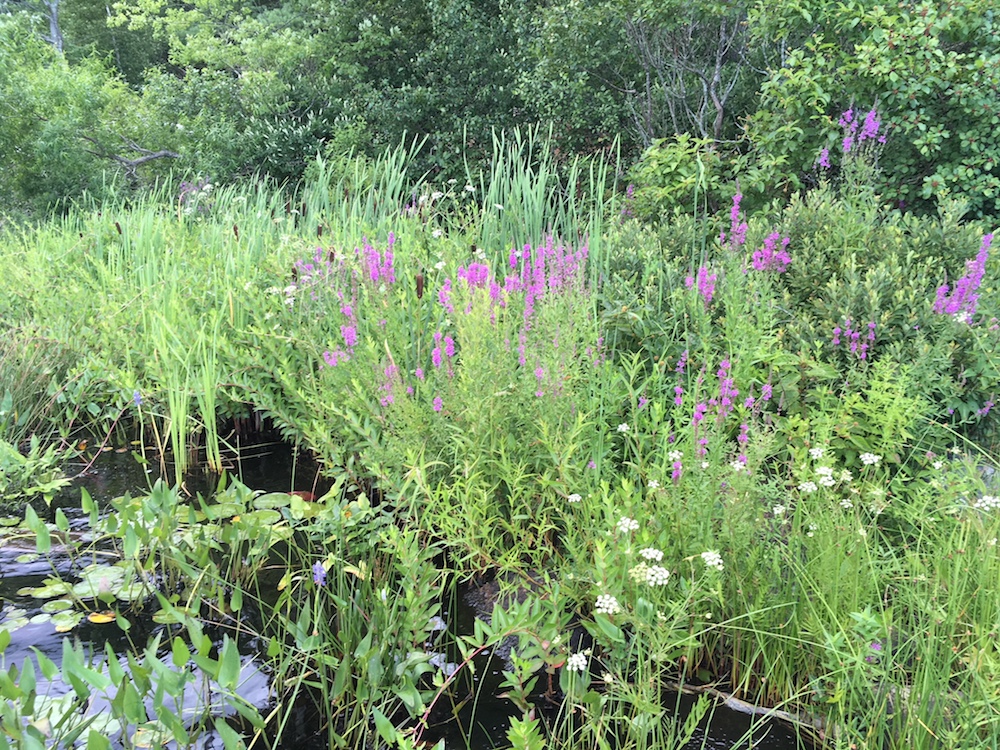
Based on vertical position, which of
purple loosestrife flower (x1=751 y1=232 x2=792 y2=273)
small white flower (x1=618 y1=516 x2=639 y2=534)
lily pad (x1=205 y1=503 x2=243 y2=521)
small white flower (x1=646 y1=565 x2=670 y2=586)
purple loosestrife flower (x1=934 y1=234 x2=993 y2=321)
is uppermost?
purple loosestrife flower (x1=751 y1=232 x2=792 y2=273)

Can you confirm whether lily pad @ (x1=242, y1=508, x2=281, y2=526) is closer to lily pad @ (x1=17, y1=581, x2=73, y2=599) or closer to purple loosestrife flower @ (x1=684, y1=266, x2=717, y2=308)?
lily pad @ (x1=17, y1=581, x2=73, y2=599)

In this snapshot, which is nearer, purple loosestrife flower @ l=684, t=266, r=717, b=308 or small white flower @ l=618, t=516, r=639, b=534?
small white flower @ l=618, t=516, r=639, b=534

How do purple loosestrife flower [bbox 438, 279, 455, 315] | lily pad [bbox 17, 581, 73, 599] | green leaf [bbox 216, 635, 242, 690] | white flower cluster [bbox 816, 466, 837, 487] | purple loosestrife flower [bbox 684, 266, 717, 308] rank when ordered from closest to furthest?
green leaf [bbox 216, 635, 242, 690]
white flower cluster [bbox 816, 466, 837, 487]
lily pad [bbox 17, 581, 73, 599]
purple loosestrife flower [bbox 438, 279, 455, 315]
purple loosestrife flower [bbox 684, 266, 717, 308]

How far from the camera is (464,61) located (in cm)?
1009

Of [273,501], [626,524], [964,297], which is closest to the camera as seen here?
[626,524]

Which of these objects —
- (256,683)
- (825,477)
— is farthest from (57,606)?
(825,477)

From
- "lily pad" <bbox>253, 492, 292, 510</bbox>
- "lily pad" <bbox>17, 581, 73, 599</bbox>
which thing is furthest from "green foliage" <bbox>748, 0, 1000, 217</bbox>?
"lily pad" <bbox>17, 581, 73, 599</bbox>

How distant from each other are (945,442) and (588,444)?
1.49m

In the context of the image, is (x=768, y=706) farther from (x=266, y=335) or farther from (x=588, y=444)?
(x=266, y=335)

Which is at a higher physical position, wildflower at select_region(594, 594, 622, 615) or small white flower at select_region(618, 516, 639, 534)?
small white flower at select_region(618, 516, 639, 534)

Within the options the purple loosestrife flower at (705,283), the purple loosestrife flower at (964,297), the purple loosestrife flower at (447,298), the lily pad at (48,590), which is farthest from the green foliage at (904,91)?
the lily pad at (48,590)

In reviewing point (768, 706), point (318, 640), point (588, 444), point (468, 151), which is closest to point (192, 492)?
point (318, 640)

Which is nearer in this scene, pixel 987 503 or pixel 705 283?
pixel 987 503

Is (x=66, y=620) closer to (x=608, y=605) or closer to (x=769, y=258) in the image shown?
(x=608, y=605)
